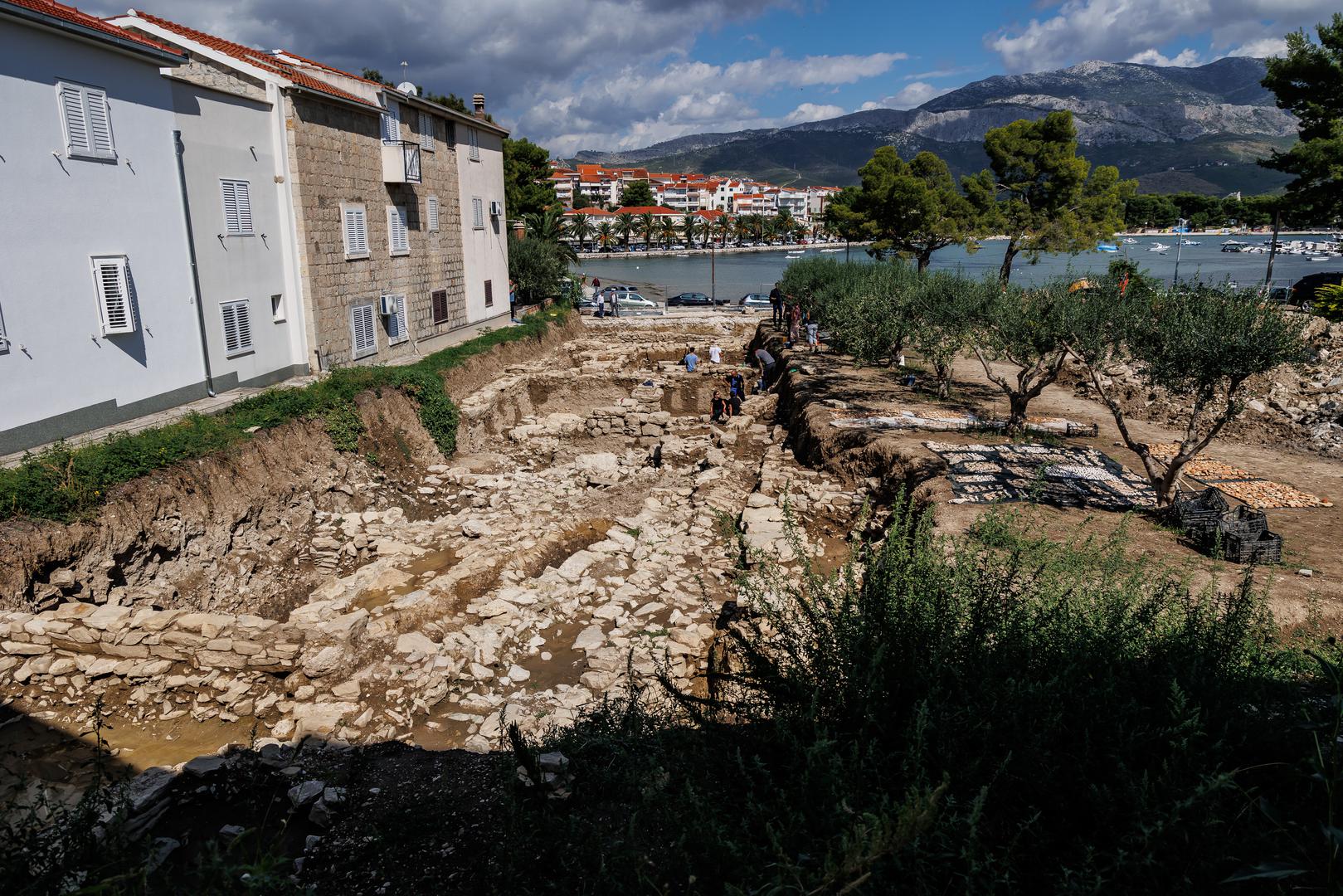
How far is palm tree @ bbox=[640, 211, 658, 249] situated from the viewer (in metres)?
112

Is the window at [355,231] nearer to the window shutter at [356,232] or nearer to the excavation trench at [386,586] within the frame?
the window shutter at [356,232]

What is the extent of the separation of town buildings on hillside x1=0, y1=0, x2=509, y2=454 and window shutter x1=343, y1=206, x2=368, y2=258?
7 centimetres

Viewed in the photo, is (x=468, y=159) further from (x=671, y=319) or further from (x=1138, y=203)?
(x=1138, y=203)

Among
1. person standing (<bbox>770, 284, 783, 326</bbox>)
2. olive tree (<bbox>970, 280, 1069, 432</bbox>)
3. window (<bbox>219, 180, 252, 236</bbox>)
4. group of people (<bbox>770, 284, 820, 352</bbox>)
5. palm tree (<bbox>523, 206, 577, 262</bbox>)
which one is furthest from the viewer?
palm tree (<bbox>523, 206, 577, 262</bbox>)

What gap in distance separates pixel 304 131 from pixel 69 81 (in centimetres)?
694

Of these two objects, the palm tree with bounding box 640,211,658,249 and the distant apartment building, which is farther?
the palm tree with bounding box 640,211,658,249

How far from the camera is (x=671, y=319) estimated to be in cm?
4053

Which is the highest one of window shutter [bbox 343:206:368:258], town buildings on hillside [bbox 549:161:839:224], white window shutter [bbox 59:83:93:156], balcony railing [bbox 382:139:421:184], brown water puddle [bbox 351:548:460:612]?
town buildings on hillside [bbox 549:161:839:224]

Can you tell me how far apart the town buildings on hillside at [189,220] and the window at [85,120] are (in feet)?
0.11

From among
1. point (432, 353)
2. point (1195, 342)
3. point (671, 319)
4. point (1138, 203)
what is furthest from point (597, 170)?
point (1195, 342)

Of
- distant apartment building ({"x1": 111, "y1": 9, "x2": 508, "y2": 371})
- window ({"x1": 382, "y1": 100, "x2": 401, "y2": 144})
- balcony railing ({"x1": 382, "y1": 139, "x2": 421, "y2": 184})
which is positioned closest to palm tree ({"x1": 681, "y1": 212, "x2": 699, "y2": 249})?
distant apartment building ({"x1": 111, "y1": 9, "x2": 508, "y2": 371})

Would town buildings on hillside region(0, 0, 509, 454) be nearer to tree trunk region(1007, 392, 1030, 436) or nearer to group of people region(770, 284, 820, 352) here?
group of people region(770, 284, 820, 352)

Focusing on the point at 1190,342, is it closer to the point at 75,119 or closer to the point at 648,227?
the point at 75,119

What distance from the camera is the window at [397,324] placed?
24.4m
